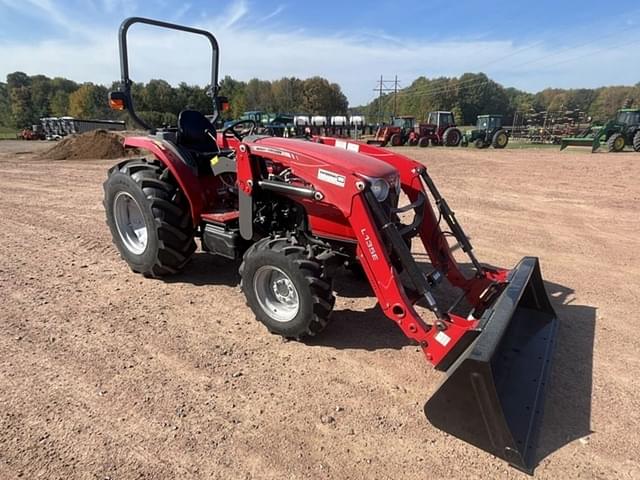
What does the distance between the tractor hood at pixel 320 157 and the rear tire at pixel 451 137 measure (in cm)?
2380

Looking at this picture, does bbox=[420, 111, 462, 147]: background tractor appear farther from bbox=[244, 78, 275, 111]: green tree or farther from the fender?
bbox=[244, 78, 275, 111]: green tree

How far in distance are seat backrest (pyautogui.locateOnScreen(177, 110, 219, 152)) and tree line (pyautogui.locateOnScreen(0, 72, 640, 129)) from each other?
173 feet

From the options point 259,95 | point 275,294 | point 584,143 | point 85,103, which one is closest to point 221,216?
point 275,294

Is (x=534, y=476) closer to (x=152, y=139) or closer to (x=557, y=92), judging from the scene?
(x=152, y=139)

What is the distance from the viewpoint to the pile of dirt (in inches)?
643

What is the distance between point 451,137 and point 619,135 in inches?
332

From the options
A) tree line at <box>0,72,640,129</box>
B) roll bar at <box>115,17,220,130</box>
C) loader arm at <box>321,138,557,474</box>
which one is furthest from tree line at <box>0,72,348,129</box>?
loader arm at <box>321,138,557,474</box>

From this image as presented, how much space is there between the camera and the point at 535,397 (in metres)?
2.42

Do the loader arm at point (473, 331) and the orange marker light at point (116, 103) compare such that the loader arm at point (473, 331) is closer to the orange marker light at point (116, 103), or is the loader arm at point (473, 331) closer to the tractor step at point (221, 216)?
the tractor step at point (221, 216)

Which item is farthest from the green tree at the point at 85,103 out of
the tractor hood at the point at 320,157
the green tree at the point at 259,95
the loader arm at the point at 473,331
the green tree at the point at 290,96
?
the loader arm at the point at 473,331

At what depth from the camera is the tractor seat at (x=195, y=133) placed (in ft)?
13.7

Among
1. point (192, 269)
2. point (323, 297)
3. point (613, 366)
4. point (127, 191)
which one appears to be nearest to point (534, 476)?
point (613, 366)

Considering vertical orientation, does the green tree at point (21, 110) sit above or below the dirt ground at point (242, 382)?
above

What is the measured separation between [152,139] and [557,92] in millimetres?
93170
